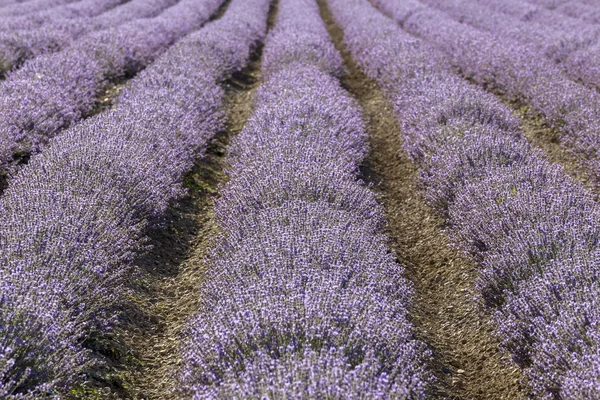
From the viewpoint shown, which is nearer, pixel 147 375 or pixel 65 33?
pixel 147 375

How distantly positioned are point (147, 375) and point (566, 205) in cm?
266

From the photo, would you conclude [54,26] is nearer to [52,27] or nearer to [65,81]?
[52,27]

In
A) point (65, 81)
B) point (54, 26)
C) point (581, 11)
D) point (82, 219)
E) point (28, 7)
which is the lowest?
point (28, 7)

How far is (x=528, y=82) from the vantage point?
690 cm

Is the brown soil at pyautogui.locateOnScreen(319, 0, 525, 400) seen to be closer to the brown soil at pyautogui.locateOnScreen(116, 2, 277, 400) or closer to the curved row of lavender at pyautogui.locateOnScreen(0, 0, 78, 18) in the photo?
the brown soil at pyautogui.locateOnScreen(116, 2, 277, 400)

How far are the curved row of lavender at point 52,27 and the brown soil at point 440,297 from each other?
4883 millimetres

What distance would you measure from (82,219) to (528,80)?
221 inches

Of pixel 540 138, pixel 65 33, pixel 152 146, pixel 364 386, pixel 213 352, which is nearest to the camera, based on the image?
pixel 364 386

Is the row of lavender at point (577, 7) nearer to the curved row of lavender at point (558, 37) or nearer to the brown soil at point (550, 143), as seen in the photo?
the curved row of lavender at point (558, 37)

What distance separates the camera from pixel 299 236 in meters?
3.33

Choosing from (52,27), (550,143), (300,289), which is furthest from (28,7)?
(300,289)

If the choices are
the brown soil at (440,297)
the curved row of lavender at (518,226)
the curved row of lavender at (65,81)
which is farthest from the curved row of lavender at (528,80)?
the curved row of lavender at (65,81)

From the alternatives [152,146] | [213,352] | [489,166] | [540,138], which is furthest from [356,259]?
[540,138]

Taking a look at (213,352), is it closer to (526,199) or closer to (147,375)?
(147,375)
